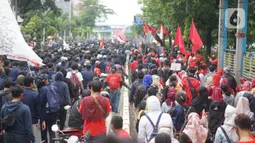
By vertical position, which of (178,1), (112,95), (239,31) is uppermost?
(178,1)

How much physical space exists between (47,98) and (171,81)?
109 inches

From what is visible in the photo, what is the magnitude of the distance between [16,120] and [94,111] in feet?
3.76

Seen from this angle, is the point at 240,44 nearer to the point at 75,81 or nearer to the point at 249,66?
the point at 249,66

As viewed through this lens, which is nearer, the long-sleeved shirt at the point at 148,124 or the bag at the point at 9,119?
the long-sleeved shirt at the point at 148,124

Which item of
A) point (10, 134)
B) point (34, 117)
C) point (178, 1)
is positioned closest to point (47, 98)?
point (34, 117)

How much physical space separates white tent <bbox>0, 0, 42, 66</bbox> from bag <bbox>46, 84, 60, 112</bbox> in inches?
47.9

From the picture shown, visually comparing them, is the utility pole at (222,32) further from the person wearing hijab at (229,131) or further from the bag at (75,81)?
the person wearing hijab at (229,131)

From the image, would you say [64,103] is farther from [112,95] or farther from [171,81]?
[112,95]

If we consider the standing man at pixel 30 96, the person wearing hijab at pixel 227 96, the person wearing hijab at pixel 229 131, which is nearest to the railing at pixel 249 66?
the person wearing hijab at pixel 227 96

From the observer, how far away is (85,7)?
11531 centimetres

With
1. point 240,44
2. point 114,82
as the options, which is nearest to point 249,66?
point 240,44

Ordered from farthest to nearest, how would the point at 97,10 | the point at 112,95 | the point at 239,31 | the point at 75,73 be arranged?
the point at 97,10, the point at 239,31, the point at 112,95, the point at 75,73

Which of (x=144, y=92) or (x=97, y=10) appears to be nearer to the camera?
(x=144, y=92)

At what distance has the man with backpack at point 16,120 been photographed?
6.89 m
